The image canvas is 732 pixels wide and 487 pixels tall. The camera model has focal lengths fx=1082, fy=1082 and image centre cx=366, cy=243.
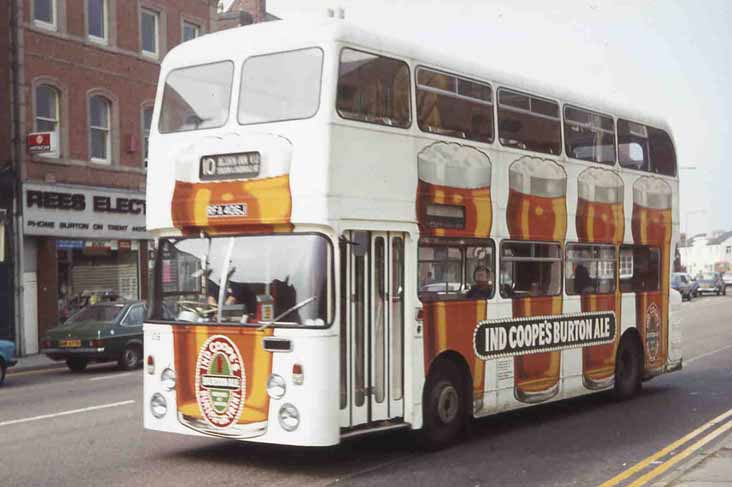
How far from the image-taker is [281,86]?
10.3 metres

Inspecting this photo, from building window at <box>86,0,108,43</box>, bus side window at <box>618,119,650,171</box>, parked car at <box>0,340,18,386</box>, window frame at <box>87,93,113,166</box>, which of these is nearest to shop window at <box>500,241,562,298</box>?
bus side window at <box>618,119,650,171</box>

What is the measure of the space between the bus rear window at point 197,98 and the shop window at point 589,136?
5136mm

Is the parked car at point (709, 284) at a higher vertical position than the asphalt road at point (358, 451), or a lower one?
lower

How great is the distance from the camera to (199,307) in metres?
10.4

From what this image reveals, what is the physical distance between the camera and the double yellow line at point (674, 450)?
31.6 ft

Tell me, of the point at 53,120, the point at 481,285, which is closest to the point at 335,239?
the point at 481,285

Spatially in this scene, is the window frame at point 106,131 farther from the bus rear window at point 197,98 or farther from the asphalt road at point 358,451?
the bus rear window at point 197,98

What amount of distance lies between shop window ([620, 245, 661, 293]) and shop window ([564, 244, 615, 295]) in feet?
1.42

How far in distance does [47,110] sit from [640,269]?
19161 mm

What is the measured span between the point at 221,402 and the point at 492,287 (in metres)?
3.70

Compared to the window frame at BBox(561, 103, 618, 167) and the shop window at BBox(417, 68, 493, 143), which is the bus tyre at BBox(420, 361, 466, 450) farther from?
the window frame at BBox(561, 103, 618, 167)

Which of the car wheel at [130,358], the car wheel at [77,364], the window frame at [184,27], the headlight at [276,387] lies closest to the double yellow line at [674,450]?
the headlight at [276,387]

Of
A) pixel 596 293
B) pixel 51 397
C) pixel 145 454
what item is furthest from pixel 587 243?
pixel 51 397

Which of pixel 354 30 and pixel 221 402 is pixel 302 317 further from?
pixel 354 30
